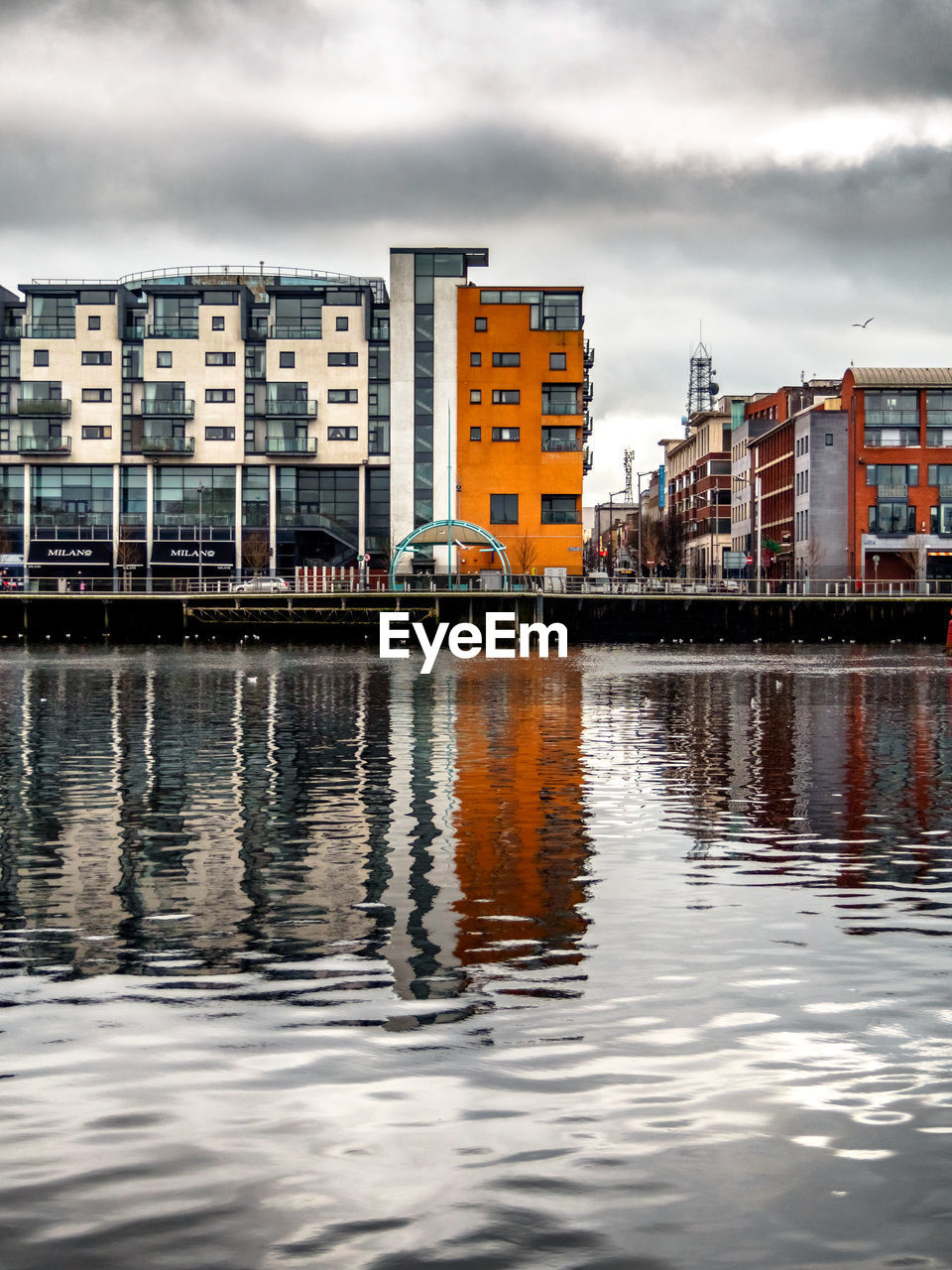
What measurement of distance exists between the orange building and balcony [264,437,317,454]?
1205 centimetres

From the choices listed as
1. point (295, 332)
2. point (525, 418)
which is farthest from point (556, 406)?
point (295, 332)

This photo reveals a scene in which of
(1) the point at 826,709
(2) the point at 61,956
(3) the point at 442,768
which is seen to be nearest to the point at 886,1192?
(2) the point at 61,956

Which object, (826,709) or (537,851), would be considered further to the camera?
(826,709)

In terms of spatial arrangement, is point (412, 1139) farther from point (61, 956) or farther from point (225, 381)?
point (225, 381)

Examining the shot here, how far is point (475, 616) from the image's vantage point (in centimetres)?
9956

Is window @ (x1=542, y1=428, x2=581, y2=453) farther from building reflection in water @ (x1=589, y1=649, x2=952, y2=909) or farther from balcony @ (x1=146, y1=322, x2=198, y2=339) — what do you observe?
building reflection in water @ (x1=589, y1=649, x2=952, y2=909)

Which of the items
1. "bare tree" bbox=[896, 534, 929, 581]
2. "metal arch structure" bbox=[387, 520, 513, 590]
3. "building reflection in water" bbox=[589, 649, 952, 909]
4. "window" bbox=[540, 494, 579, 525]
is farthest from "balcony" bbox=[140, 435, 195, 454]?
"building reflection in water" bbox=[589, 649, 952, 909]

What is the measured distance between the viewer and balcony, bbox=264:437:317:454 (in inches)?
4867

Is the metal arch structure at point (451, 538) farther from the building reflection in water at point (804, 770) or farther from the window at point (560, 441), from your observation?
the building reflection in water at point (804, 770)

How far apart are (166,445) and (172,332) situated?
9.20 m

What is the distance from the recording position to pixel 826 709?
121 feet

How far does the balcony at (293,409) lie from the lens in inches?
4872

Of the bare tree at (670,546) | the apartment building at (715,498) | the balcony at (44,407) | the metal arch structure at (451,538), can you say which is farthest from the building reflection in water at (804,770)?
the bare tree at (670,546)

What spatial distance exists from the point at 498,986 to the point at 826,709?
28175mm
